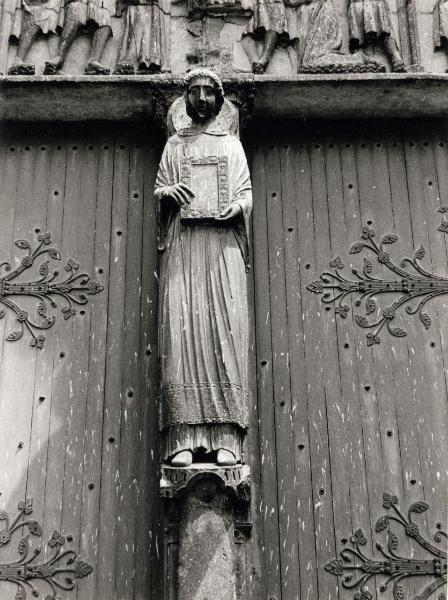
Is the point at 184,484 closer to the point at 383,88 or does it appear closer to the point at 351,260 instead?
the point at 351,260

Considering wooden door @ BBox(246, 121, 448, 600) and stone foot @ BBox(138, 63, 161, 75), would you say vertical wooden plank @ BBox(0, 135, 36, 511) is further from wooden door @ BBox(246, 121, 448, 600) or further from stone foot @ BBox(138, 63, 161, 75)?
wooden door @ BBox(246, 121, 448, 600)

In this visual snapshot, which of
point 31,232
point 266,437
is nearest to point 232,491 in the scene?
point 266,437

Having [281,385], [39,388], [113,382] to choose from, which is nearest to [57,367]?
[39,388]

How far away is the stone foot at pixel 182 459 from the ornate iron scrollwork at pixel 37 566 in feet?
3.17

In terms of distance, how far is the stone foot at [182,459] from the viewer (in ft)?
17.2

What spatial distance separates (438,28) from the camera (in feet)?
22.8

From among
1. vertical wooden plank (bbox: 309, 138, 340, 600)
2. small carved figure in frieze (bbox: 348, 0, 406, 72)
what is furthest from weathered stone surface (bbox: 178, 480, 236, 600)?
small carved figure in frieze (bbox: 348, 0, 406, 72)

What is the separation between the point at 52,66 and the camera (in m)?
6.69

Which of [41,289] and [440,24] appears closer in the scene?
[41,289]

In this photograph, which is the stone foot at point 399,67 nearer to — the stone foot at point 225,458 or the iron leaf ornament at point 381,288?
the iron leaf ornament at point 381,288

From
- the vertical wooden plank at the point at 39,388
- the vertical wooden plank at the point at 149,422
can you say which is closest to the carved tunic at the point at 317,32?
the vertical wooden plank at the point at 149,422

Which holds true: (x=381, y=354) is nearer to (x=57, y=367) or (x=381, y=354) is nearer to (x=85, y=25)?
(x=57, y=367)

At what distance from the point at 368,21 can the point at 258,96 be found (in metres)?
0.99

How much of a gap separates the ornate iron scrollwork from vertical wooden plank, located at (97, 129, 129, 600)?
15 cm
